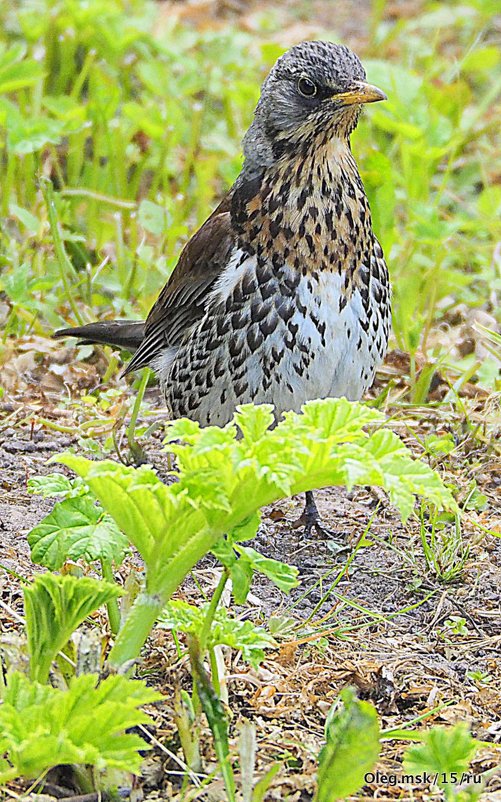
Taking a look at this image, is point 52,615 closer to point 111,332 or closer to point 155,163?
point 111,332

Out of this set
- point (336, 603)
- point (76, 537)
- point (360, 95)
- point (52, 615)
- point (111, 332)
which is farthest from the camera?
point (111, 332)

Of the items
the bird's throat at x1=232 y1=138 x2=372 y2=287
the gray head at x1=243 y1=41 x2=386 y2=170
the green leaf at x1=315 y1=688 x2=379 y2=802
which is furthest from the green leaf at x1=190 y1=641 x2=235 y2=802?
the gray head at x1=243 y1=41 x2=386 y2=170

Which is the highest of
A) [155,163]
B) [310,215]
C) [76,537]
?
[310,215]

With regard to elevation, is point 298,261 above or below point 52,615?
above

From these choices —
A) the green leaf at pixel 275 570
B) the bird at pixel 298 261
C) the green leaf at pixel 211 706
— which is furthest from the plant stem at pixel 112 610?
the bird at pixel 298 261

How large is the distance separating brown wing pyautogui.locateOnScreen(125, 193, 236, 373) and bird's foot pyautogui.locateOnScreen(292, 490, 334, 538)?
0.72 meters

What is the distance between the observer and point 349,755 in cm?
206

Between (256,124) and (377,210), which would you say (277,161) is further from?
(377,210)

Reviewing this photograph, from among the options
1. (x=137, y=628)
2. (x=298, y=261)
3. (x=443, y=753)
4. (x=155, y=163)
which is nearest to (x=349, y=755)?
(x=443, y=753)

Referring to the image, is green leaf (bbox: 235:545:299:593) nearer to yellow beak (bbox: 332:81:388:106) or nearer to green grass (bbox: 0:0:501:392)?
yellow beak (bbox: 332:81:388:106)

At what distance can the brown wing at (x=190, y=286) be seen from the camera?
358 centimetres

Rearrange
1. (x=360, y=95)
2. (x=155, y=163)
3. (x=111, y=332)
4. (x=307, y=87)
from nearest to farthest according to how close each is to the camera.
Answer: (x=360, y=95), (x=307, y=87), (x=111, y=332), (x=155, y=163)

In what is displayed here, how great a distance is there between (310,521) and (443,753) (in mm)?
1522

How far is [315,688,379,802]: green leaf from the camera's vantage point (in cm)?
205
